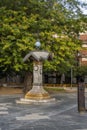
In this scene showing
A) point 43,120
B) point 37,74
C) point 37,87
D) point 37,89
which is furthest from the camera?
point 37,74

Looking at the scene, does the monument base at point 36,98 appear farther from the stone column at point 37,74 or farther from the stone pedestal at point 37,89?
the stone column at point 37,74

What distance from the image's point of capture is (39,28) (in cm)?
2348

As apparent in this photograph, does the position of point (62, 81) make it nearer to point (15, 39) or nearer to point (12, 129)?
point (15, 39)

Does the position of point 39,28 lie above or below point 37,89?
above

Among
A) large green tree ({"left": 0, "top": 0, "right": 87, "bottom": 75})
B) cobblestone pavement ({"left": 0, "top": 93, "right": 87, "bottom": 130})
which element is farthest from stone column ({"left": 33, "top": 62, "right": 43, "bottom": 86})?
cobblestone pavement ({"left": 0, "top": 93, "right": 87, "bottom": 130})

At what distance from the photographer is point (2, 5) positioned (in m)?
24.9

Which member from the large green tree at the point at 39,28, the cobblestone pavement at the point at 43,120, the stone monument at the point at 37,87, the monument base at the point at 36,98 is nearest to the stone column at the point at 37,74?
the stone monument at the point at 37,87

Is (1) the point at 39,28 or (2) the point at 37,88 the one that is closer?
(2) the point at 37,88

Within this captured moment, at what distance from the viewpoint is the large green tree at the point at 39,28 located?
Answer: 23234mm

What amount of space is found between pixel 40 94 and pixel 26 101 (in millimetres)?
1104

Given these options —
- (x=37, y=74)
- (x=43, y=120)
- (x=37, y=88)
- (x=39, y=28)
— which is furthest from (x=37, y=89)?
(x=43, y=120)

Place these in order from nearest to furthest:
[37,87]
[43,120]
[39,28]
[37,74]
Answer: [43,120], [37,87], [37,74], [39,28]

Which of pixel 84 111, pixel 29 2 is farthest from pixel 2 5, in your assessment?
pixel 84 111

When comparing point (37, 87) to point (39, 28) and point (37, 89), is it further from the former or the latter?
point (39, 28)
